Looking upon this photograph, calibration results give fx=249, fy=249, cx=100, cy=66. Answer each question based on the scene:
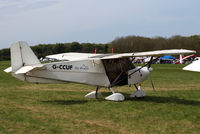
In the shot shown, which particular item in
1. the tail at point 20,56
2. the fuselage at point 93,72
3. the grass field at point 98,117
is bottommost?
the grass field at point 98,117

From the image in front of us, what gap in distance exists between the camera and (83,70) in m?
9.04

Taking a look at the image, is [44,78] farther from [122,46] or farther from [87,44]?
[87,44]

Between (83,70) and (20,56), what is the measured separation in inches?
88.7

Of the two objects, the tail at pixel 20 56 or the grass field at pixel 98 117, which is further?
the tail at pixel 20 56

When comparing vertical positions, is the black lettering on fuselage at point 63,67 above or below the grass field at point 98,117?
above

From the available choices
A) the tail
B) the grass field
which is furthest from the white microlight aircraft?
the grass field

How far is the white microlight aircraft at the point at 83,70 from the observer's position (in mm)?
8531

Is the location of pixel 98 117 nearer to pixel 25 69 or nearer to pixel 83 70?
pixel 83 70

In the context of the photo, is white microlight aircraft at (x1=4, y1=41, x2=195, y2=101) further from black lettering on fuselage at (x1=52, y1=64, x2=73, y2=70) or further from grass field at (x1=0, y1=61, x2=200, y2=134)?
grass field at (x1=0, y1=61, x2=200, y2=134)

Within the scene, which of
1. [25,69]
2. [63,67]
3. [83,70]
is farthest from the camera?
[83,70]

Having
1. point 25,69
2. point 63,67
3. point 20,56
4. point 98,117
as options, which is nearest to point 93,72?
point 63,67

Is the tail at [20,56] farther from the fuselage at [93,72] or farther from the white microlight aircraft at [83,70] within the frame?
the fuselage at [93,72]

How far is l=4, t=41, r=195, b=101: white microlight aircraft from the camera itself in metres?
8.53

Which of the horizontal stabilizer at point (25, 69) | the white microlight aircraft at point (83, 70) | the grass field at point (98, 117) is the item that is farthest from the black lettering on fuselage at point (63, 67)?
the grass field at point (98, 117)
